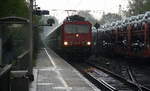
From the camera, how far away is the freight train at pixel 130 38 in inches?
1115

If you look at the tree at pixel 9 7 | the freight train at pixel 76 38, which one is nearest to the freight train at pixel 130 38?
the freight train at pixel 76 38

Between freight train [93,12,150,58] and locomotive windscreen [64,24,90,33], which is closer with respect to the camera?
freight train [93,12,150,58]

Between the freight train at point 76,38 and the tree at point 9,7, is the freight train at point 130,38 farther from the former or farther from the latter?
the tree at point 9,7

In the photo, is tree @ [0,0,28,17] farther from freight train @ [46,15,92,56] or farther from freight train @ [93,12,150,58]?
freight train @ [46,15,92,56]

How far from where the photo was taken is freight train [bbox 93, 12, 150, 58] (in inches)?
1115

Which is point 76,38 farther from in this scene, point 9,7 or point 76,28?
point 9,7

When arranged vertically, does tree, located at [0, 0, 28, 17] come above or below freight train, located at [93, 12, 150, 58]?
above

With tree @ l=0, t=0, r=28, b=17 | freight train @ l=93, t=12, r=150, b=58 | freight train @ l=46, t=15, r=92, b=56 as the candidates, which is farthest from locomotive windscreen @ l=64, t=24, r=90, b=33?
tree @ l=0, t=0, r=28, b=17

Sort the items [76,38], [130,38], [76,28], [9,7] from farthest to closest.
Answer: [76,28] < [76,38] < [130,38] < [9,7]

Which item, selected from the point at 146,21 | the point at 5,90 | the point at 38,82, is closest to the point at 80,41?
the point at 146,21

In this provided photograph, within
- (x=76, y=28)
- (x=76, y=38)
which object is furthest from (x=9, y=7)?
(x=76, y=28)

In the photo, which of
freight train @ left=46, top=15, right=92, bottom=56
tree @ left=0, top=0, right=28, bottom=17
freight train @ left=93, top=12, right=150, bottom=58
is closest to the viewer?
tree @ left=0, top=0, right=28, bottom=17

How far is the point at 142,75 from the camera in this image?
26.7 m

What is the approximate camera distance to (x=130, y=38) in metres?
32.2
